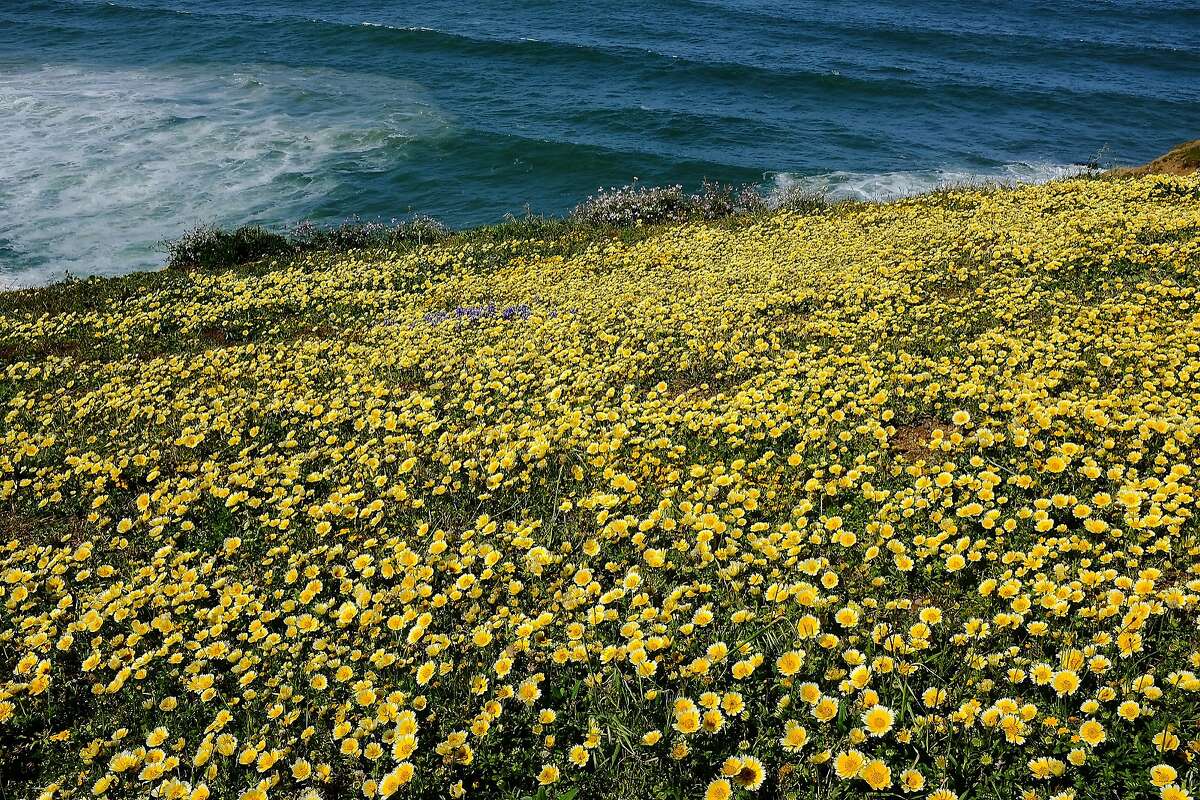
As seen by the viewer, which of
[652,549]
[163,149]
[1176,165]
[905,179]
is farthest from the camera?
[163,149]

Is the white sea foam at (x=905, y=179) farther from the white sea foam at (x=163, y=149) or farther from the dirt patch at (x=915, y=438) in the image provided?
the dirt patch at (x=915, y=438)

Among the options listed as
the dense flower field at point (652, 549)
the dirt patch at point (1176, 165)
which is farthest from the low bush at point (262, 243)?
the dirt patch at point (1176, 165)

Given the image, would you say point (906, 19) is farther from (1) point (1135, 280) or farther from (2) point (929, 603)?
(2) point (929, 603)

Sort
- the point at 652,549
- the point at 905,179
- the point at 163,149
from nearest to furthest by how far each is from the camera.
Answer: the point at 652,549
the point at 905,179
the point at 163,149

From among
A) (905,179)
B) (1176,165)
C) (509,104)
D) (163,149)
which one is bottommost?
(905,179)

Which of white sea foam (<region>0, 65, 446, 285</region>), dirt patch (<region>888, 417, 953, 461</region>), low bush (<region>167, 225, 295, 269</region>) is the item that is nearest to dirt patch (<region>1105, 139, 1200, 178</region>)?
dirt patch (<region>888, 417, 953, 461</region>)

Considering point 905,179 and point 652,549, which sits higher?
point 905,179

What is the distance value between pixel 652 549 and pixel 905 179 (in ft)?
78.9

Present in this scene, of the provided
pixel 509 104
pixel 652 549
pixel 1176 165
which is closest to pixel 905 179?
pixel 1176 165

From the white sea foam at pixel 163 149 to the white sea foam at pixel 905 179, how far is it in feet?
47.3

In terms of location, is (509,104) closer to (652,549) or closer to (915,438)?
(915,438)

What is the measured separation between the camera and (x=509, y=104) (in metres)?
32.4

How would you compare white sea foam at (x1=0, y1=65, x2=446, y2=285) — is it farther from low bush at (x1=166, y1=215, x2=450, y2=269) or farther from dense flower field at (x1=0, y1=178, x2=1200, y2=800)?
dense flower field at (x1=0, y1=178, x2=1200, y2=800)

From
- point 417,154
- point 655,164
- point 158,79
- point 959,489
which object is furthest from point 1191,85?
point 158,79
